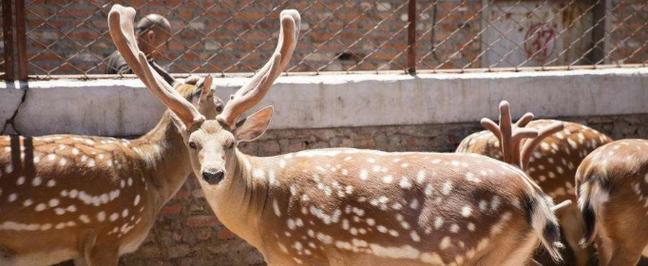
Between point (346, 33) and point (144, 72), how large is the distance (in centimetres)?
526

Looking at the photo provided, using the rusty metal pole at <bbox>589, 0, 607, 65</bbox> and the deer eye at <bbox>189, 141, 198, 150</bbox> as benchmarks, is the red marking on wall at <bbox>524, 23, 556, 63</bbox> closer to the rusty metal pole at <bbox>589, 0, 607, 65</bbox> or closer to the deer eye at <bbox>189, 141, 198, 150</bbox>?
the rusty metal pole at <bbox>589, 0, 607, 65</bbox>

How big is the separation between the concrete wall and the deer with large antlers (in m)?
0.96

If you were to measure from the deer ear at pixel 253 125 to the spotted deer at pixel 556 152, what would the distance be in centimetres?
155

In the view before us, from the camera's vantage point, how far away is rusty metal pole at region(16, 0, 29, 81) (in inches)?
216

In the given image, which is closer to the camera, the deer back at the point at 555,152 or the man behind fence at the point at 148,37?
the deer back at the point at 555,152

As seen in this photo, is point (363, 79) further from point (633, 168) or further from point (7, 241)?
point (7, 241)

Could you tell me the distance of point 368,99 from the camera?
6.23 metres

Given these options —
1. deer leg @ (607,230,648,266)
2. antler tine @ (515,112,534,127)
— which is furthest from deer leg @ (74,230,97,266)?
deer leg @ (607,230,648,266)

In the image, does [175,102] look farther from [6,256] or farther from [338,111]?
[338,111]

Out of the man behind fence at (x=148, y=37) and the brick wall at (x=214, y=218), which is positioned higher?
the man behind fence at (x=148, y=37)

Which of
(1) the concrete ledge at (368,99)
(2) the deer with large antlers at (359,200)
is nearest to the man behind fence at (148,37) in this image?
(1) the concrete ledge at (368,99)

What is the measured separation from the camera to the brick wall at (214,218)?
18.9 ft

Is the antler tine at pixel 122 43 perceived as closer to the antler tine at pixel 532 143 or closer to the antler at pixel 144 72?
the antler at pixel 144 72

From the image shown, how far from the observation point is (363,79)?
20.5ft
